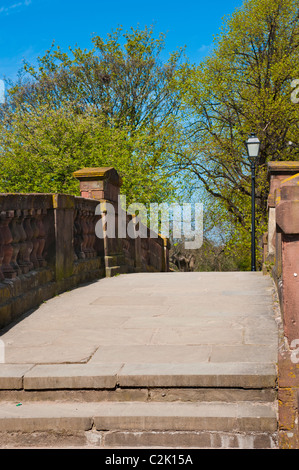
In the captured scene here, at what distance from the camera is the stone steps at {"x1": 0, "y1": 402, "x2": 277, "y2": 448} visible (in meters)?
3.48

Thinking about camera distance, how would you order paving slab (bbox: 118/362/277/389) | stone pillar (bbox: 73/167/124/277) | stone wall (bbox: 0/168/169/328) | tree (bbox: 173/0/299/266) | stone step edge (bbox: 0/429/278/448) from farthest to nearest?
tree (bbox: 173/0/299/266), stone pillar (bbox: 73/167/124/277), stone wall (bbox: 0/168/169/328), paving slab (bbox: 118/362/277/389), stone step edge (bbox: 0/429/278/448)

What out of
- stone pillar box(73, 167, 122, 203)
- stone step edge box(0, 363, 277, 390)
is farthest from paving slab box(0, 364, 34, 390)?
stone pillar box(73, 167, 122, 203)

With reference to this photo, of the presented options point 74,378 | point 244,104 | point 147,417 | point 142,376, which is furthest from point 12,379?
point 244,104

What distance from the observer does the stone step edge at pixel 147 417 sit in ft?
11.5

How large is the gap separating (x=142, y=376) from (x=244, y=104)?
768 inches

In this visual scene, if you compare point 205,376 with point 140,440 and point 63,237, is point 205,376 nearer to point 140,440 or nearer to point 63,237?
point 140,440

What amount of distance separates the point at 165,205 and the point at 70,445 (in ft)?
71.0

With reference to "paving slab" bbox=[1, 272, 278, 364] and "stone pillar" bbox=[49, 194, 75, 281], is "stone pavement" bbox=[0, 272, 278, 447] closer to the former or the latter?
"paving slab" bbox=[1, 272, 278, 364]

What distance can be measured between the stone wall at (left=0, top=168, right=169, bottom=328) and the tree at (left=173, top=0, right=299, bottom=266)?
1146 centimetres

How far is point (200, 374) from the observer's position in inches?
148
